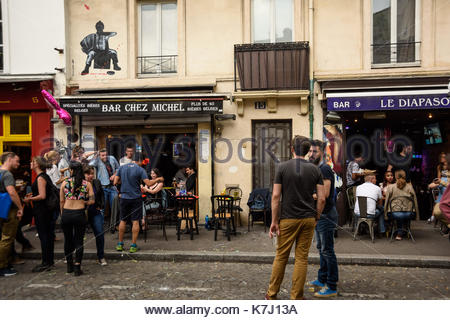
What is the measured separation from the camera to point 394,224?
7449 millimetres

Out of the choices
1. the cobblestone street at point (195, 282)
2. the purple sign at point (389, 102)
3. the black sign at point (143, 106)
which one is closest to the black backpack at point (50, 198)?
the cobblestone street at point (195, 282)

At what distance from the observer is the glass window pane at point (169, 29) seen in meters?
9.92

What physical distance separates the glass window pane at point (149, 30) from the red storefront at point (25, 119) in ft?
9.23

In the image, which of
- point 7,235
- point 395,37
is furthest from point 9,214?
point 395,37

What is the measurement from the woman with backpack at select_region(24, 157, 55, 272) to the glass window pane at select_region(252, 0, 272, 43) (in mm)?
6436

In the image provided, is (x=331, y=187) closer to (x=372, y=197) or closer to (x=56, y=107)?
(x=372, y=197)

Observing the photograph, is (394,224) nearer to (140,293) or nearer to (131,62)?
(140,293)

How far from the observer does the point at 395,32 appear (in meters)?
9.11

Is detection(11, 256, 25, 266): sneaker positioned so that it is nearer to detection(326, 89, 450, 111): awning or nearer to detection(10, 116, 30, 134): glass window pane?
detection(10, 116, 30, 134): glass window pane

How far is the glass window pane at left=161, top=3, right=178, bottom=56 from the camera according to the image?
32.6ft

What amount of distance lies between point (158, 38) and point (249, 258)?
6750mm

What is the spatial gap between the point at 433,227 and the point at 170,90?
754cm

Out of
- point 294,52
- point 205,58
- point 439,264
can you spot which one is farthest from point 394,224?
point 205,58

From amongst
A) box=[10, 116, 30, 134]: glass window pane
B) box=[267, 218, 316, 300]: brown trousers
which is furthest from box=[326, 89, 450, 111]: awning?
box=[10, 116, 30, 134]: glass window pane
